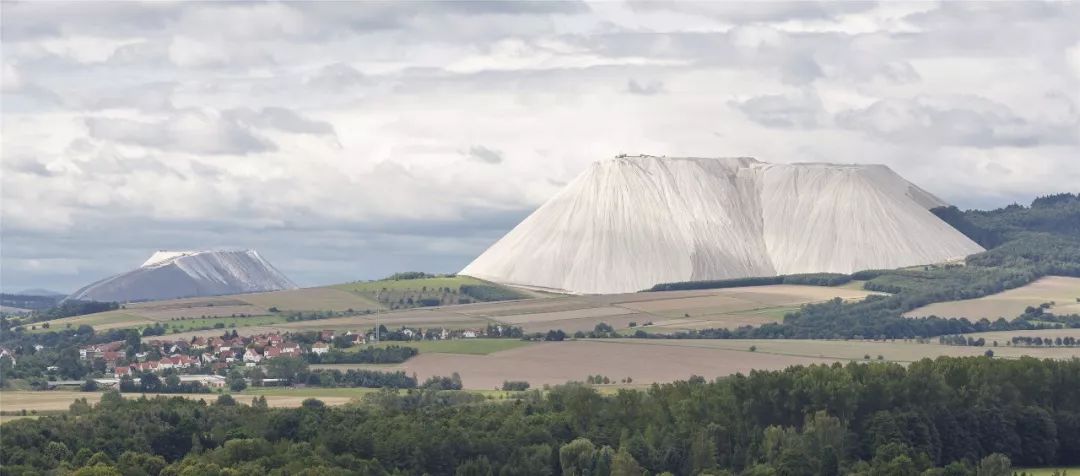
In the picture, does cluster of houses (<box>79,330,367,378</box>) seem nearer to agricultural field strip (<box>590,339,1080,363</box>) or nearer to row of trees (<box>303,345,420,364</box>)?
row of trees (<box>303,345,420,364</box>)

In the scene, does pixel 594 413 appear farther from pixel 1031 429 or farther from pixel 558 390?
pixel 1031 429

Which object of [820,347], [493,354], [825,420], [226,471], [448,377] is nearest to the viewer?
[226,471]

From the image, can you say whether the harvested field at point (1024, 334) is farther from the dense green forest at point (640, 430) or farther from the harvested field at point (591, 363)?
the dense green forest at point (640, 430)

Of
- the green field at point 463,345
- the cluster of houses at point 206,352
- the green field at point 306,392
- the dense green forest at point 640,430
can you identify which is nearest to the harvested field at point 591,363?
the green field at point 463,345

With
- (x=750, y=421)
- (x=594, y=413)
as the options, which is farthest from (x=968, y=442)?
(x=594, y=413)

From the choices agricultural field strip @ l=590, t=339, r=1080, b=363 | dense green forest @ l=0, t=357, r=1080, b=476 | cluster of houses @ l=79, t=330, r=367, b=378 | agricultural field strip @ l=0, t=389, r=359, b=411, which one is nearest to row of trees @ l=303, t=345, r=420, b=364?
cluster of houses @ l=79, t=330, r=367, b=378
